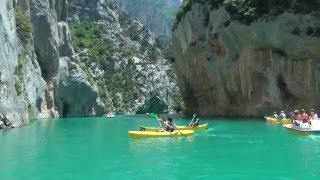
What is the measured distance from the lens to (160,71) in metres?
113

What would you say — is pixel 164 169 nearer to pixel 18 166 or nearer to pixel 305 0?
pixel 18 166

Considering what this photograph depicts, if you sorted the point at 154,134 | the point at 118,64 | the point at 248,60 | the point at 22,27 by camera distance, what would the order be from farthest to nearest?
1. the point at 118,64
2. the point at 22,27
3. the point at 248,60
4. the point at 154,134

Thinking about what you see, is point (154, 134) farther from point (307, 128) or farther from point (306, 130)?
point (307, 128)

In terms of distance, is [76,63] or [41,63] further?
[76,63]

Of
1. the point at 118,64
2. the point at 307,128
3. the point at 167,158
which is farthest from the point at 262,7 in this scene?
the point at 118,64

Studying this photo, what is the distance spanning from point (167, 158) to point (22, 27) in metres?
43.4

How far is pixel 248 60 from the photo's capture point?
55062 millimetres

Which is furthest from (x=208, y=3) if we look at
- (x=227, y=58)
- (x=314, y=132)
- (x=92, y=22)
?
(x=92, y=22)

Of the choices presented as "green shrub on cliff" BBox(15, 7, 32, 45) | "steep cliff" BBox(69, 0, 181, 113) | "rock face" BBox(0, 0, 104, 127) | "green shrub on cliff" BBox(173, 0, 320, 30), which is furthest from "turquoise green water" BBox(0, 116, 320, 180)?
"steep cliff" BBox(69, 0, 181, 113)

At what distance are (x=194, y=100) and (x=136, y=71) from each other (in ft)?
129

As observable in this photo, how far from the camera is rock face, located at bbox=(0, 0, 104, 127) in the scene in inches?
1799

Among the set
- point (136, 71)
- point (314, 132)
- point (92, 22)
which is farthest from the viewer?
point (92, 22)

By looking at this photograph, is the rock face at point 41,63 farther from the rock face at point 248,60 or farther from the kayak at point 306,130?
the kayak at point 306,130

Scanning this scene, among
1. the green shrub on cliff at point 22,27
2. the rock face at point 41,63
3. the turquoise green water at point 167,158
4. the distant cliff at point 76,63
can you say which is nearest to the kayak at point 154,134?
the turquoise green water at point 167,158
